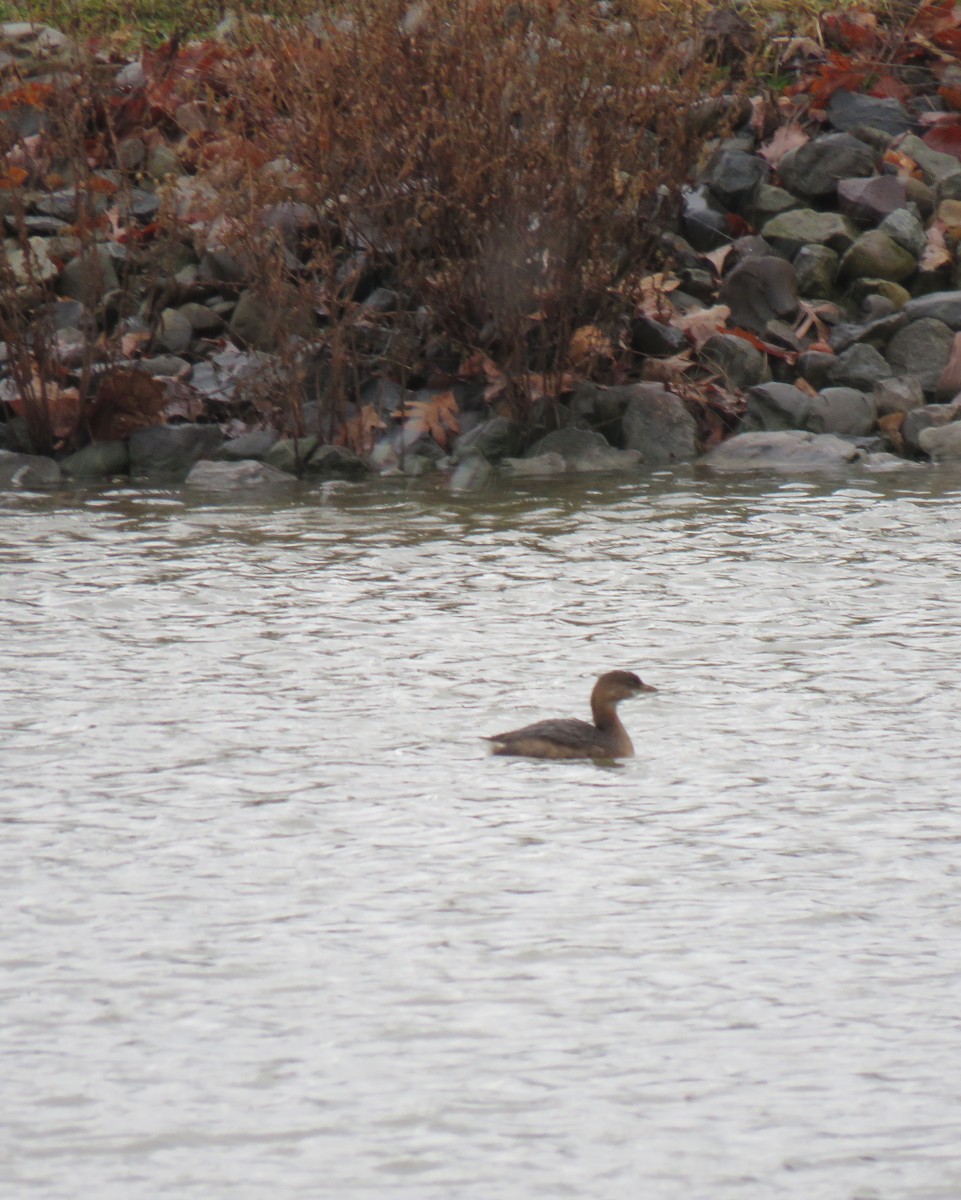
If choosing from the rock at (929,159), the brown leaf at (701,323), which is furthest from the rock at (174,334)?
the rock at (929,159)

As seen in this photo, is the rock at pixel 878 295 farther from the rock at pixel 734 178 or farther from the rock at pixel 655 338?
the rock at pixel 655 338

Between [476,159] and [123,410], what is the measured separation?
3196 millimetres

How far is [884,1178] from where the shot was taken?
3.74 meters

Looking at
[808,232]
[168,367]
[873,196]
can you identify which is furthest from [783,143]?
[168,367]

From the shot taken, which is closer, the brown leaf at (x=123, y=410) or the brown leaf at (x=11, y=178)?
the brown leaf at (x=11, y=178)

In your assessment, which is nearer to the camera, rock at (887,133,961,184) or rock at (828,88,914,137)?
rock at (887,133,961,184)

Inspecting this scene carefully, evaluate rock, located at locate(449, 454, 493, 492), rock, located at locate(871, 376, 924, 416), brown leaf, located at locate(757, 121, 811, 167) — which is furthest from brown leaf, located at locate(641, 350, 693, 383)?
brown leaf, located at locate(757, 121, 811, 167)

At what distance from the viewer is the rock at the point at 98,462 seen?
14148 mm

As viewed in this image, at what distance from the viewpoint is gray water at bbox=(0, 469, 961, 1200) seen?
3.91 m

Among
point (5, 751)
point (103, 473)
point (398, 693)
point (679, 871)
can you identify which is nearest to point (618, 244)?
point (103, 473)

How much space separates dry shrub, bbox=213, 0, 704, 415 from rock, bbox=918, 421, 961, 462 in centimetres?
239

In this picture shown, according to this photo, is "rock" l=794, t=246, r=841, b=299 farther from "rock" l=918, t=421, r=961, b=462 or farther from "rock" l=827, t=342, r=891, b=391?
"rock" l=918, t=421, r=961, b=462

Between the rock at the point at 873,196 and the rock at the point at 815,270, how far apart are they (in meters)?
0.59

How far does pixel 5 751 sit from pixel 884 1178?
3852 mm
